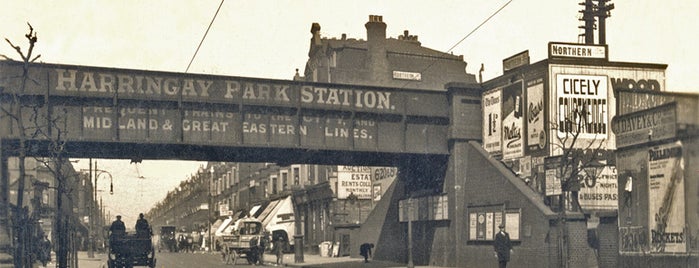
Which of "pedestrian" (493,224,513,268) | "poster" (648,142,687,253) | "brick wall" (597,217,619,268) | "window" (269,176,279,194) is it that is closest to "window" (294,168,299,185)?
"window" (269,176,279,194)

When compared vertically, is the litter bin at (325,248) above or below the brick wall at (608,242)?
below

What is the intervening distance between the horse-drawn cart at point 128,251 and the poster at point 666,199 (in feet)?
61.9

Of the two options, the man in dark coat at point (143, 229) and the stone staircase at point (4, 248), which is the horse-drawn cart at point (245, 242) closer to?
the man in dark coat at point (143, 229)

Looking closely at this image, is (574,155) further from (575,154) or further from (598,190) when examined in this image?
(598,190)

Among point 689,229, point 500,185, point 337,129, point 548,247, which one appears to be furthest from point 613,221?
point 337,129

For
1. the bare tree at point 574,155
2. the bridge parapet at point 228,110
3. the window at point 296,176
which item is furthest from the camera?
the window at point 296,176

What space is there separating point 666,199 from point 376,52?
4236 cm

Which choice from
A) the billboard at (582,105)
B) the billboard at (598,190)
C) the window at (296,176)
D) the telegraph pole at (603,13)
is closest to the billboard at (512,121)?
the billboard at (582,105)

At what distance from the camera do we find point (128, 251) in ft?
106

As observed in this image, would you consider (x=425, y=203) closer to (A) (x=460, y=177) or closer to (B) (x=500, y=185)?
(A) (x=460, y=177)

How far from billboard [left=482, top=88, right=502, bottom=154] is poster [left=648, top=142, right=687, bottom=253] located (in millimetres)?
13686

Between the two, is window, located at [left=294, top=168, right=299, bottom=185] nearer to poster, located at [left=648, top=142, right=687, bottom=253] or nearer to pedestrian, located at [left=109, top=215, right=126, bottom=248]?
pedestrian, located at [left=109, top=215, right=126, bottom=248]

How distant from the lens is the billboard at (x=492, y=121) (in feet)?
119

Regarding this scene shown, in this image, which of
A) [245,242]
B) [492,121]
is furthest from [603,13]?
[245,242]
